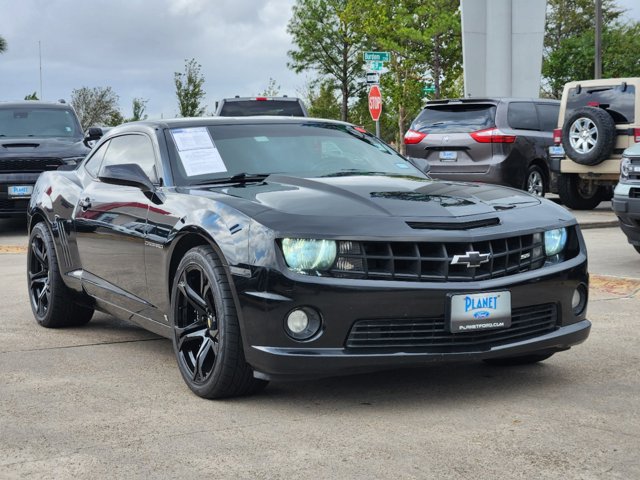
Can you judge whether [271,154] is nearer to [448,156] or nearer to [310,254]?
[310,254]

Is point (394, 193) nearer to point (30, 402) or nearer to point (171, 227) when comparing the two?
point (171, 227)

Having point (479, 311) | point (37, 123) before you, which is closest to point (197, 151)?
point (479, 311)

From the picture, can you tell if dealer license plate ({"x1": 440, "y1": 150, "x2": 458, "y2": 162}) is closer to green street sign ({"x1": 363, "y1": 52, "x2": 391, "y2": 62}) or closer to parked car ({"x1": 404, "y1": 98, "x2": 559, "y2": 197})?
parked car ({"x1": 404, "y1": 98, "x2": 559, "y2": 197})

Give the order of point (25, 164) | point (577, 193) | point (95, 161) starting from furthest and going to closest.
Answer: point (577, 193) < point (25, 164) < point (95, 161)

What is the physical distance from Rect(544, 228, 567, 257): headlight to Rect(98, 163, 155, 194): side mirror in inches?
81.3

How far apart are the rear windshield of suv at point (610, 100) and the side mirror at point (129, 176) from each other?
11.5 metres

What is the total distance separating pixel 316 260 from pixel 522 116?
13.5 meters

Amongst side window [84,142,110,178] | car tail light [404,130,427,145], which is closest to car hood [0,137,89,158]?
car tail light [404,130,427,145]

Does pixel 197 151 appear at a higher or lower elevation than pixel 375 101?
higher

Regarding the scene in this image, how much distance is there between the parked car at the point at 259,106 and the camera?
757 inches

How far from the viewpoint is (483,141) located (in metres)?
16.9

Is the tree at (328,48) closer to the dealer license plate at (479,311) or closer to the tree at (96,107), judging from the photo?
the tree at (96,107)

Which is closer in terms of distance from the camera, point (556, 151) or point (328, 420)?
point (328, 420)

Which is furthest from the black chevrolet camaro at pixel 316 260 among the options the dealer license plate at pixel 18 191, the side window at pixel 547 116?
the side window at pixel 547 116
